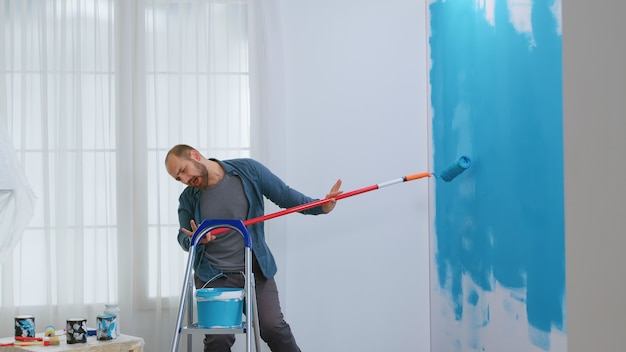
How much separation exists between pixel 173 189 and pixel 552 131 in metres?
1.99

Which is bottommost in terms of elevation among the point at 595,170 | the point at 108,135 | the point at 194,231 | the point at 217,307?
the point at 217,307

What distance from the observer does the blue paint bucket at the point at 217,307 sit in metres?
2.75

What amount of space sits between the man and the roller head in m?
0.55

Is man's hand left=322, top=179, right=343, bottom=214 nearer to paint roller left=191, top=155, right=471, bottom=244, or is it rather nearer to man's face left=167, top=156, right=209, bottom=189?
paint roller left=191, top=155, right=471, bottom=244

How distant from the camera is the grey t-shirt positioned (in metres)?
3.39

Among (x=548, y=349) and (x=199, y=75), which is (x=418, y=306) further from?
(x=199, y=75)

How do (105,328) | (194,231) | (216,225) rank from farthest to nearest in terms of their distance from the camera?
(194,231) → (105,328) → (216,225)

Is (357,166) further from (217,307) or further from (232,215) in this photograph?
(217,307)

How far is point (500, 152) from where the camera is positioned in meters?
3.16

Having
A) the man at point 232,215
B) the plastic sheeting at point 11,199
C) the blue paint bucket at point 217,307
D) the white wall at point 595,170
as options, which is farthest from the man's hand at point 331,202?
the white wall at point 595,170

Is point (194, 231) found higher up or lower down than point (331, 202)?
lower down

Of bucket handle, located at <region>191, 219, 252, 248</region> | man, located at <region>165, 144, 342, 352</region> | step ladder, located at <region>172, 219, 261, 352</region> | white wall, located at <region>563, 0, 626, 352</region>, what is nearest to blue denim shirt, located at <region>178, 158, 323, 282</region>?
man, located at <region>165, 144, 342, 352</region>

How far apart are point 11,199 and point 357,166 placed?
1755mm

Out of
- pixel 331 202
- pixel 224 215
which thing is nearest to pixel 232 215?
pixel 224 215
